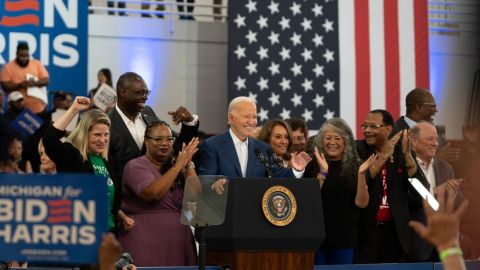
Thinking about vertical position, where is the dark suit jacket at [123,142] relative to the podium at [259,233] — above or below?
above

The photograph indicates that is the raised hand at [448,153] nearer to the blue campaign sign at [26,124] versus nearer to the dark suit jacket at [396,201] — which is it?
the dark suit jacket at [396,201]

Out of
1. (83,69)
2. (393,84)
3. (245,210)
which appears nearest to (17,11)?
(83,69)

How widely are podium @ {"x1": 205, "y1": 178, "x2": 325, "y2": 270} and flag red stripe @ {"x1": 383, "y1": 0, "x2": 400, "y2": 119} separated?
6.93m

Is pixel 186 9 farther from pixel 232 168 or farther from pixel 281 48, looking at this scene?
pixel 232 168

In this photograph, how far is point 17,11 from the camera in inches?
428

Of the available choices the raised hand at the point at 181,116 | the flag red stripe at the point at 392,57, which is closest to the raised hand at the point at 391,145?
the raised hand at the point at 181,116

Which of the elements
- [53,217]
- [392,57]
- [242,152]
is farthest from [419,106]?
[392,57]

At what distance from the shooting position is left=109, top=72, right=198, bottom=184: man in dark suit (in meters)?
5.97

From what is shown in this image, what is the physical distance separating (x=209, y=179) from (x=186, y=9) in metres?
7.96

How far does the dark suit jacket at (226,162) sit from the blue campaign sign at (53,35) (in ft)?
17.2

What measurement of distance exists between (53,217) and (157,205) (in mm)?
3018

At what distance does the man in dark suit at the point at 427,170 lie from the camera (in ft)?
20.7

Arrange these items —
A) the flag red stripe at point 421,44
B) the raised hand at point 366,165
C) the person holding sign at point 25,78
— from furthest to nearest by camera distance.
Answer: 1. the flag red stripe at point 421,44
2. the person holding sign at point 25,78
3. the raised hand at point 366,165

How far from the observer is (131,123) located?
20.2 ft
